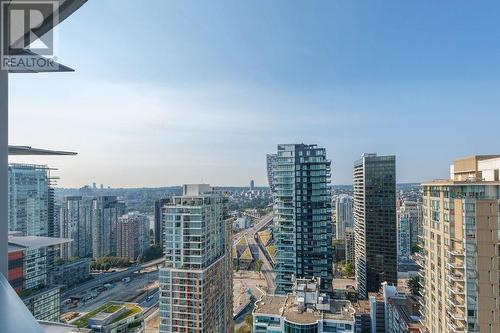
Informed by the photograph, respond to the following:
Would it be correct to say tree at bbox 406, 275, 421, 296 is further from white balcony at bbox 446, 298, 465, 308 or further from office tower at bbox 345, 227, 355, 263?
white balcony at bbox 446, 298, 465, 308

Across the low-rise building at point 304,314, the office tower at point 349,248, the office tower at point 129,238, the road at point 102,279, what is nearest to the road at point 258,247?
the office tower at point 349,248

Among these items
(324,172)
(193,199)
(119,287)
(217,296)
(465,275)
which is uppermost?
(324,172)

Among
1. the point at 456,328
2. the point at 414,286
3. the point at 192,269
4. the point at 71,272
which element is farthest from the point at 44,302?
the point at 414,286

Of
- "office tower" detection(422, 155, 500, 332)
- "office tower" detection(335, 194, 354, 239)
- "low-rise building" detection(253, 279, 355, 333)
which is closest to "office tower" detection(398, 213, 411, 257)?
"office tower" detection(335, 194, 354, 239)

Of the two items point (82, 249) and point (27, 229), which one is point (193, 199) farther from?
point (82, 249)

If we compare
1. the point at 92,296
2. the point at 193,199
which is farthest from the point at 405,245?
the point at 92,296

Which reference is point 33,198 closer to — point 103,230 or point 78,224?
point 103,230
